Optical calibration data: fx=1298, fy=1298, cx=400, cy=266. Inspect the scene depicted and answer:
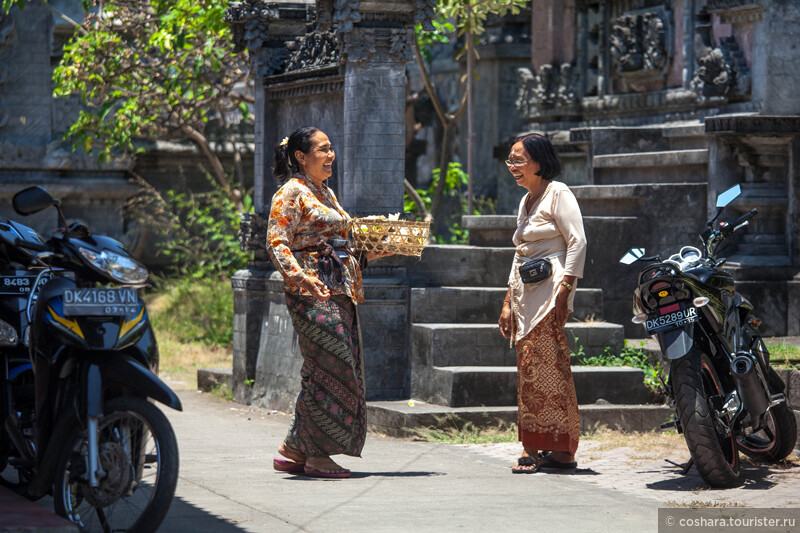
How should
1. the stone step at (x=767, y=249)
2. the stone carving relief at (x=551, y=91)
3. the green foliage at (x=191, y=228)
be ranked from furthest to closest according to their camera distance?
1. the green foliage at (x=191, y=228)
2. the stone carving relief at (x=551, y=91)
3. the stone step at (x=767, y=249)

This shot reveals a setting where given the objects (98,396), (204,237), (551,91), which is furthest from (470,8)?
(98,396)

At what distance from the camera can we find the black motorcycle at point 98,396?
16.4 ft

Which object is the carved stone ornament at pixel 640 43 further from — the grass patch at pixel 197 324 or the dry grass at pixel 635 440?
the grass patch at pixel 197 324

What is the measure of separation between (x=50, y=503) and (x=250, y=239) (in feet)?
14.4

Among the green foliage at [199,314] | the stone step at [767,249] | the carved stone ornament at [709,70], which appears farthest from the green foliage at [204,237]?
the stone step at [767,249]

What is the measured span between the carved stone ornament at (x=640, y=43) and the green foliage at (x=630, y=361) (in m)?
3.42

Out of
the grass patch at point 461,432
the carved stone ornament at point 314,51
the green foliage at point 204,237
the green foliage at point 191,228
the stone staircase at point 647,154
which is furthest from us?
the green foliage at point 191,228

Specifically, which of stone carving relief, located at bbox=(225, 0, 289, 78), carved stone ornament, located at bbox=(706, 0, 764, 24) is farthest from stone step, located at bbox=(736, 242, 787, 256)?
stone carving relief, located at bbox=(225, 0, 289, 78)

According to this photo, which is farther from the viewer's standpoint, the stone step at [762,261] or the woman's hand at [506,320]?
the stone step at [762,261]

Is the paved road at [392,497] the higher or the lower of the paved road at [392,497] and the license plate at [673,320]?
the lower

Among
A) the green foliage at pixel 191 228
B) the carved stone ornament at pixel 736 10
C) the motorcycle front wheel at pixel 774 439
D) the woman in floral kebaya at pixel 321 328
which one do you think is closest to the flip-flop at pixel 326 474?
the woman in floral kebaya at pixel 321 328

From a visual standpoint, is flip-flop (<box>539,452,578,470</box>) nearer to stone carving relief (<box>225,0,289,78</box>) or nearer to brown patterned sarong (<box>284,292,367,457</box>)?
brown patterned sarong (<box>284,292,367,457</box>)

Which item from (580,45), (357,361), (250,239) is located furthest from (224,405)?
(580,45)

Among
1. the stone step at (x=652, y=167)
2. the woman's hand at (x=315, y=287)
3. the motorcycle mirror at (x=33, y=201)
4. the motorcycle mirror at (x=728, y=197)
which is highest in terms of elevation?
the stone step at (x=652, y=167)
